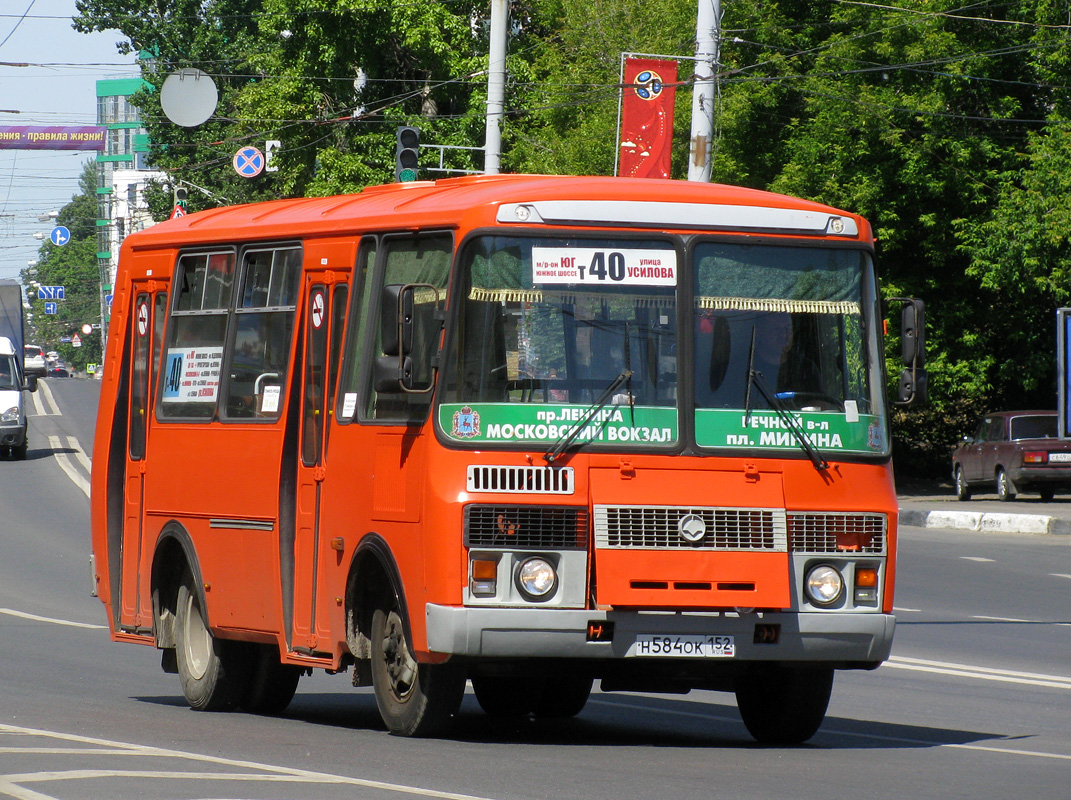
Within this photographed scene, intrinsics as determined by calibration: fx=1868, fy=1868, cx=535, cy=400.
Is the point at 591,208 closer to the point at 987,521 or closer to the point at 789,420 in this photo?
the point at 789,420

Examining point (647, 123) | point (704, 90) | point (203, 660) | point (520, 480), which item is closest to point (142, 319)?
point (203, 660)

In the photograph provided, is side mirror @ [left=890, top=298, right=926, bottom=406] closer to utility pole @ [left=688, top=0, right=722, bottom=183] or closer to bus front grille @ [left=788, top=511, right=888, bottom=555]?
bus front grille @ [left=788, top=511, right=888, bottom=555]

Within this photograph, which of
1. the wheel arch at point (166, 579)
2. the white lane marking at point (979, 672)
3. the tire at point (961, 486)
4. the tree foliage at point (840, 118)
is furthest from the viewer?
the tire at point (961, 486)

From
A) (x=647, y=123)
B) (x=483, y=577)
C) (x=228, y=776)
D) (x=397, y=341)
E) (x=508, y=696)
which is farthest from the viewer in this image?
(x=647, y=123)

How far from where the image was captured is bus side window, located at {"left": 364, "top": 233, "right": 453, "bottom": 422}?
28.8ft

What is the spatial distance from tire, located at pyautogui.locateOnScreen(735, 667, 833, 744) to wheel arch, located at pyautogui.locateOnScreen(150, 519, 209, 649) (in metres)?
3.60

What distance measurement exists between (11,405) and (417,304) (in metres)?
33.7

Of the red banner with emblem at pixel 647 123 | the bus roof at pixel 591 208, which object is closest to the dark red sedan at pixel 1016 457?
the red banner with emblem at pixel 647 123

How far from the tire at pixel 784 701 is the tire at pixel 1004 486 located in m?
24.1

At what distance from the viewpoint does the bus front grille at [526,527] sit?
8.38 metres

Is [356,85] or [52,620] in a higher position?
[356,85]

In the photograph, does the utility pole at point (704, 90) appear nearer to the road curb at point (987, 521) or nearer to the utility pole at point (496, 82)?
the utility pole at point (496, 82)

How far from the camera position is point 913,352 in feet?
30.5

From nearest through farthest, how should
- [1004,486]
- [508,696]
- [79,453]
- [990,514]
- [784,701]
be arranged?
[784,701] → [508,696] → [990,514] → [1004,486] → [79,453]
